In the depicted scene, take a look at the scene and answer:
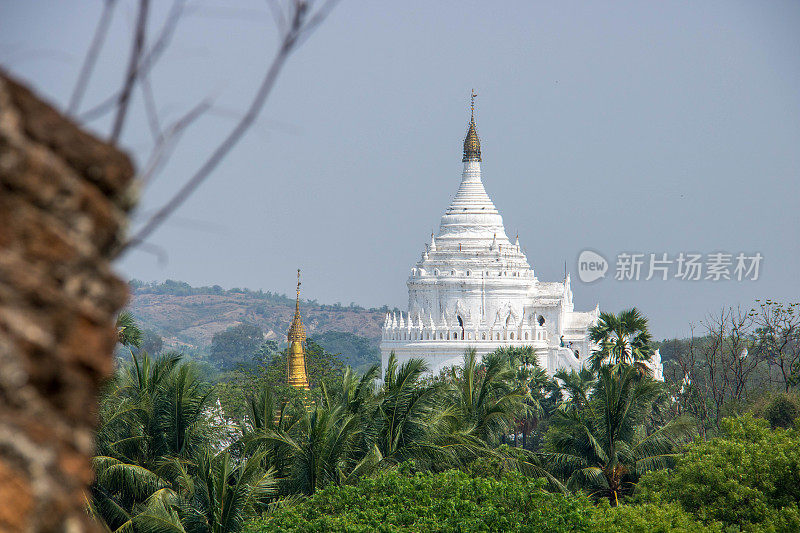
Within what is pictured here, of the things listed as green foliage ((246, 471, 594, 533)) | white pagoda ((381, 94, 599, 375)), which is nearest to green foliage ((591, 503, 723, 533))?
green foliage ((246, 471, 594, 533))

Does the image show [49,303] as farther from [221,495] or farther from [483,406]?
[483,406]

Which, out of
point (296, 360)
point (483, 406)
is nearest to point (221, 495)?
point (483, 406)

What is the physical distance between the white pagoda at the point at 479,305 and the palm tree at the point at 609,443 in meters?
42.3

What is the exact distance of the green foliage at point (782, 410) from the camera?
4075cm

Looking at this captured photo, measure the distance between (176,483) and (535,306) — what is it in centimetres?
5446

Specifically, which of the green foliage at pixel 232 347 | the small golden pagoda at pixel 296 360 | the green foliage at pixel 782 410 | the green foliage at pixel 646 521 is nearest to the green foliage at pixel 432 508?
the green foliage at pixel 646 521

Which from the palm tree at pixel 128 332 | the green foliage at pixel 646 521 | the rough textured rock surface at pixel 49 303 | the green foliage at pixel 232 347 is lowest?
the green foliage at pixel 646 521

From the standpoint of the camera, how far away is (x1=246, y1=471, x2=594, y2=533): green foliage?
1998 cm

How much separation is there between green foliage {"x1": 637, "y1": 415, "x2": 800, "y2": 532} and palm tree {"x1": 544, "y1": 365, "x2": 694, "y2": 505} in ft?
5.29

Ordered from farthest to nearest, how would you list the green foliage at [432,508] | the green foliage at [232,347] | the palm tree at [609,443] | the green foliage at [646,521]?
1. the green foliage at [232,347]
2. the palm tree at [609,443]
3. the green foliage at [646,521]
4. the green foliage at [432,508]

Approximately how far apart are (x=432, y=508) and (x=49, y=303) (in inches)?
679

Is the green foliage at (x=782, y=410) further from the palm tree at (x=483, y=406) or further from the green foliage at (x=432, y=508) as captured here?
the green foliage at (x=432, y=508)

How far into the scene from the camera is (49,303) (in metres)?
3.83

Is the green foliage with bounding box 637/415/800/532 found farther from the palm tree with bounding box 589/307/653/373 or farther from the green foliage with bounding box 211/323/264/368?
the green foliage with bounding box 211/323/264/368
